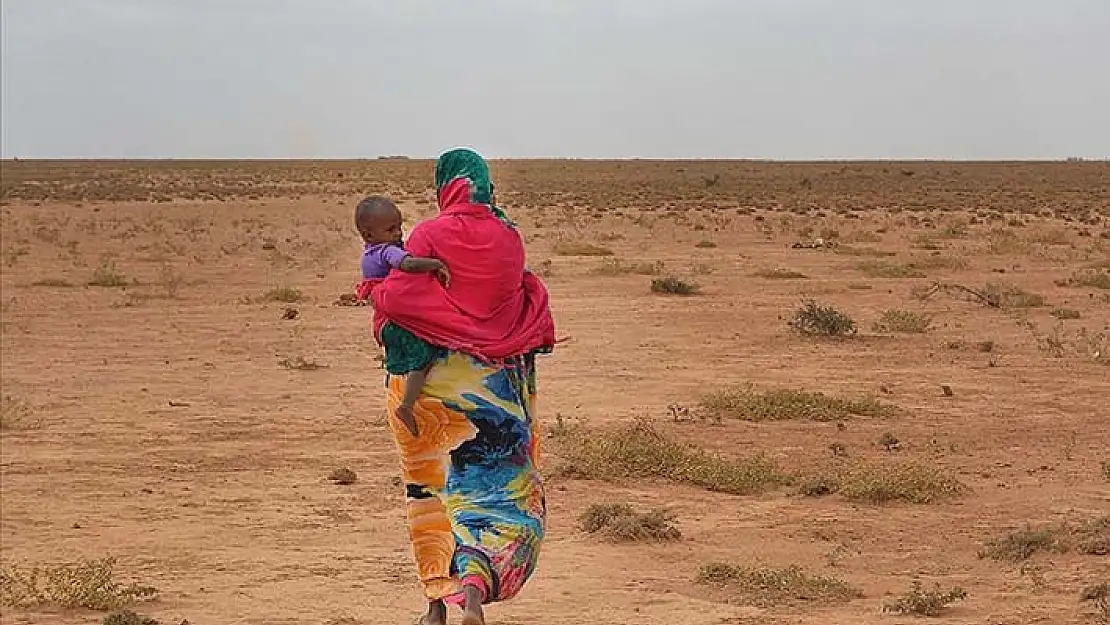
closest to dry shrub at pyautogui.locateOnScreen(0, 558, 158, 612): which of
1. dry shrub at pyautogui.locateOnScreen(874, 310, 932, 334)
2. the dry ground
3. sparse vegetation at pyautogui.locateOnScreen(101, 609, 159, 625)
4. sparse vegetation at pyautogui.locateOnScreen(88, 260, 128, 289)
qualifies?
the dry ground

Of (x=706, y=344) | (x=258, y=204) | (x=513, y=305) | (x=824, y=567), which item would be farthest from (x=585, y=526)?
(x=258, y=204)

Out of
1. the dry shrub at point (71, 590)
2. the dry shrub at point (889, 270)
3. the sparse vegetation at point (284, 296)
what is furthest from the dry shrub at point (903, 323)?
the dry shrub at point (71, 590)

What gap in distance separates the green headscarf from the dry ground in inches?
92.7

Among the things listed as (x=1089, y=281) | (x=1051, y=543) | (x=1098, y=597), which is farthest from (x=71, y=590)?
(x=1089, y=281)

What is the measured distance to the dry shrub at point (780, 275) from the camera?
22000 millimetres

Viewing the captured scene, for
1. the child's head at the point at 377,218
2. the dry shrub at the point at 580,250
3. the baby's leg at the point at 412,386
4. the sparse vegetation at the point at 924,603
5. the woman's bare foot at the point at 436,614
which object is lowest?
the sparse vegetation at the point at 924,603

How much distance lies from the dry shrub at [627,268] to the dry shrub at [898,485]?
1362 cm

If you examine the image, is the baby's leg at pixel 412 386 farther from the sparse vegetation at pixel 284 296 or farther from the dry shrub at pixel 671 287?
the dry shrub at pixel 671 287

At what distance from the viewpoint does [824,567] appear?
7273mm

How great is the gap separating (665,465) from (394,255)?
4.94 meters

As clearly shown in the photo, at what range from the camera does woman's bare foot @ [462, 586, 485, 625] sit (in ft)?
14.3

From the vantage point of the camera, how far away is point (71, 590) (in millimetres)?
6676

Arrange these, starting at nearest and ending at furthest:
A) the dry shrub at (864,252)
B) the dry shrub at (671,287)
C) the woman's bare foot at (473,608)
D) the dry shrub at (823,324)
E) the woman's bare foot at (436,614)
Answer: the woman's bare foot at (473,608) < the woman's bare foot at (436,614) < the dry shrub at (823,324) < the dry shrub at (671,287) < the dry shrub at (864,252)

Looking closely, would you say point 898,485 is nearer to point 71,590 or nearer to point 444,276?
point 71,590
